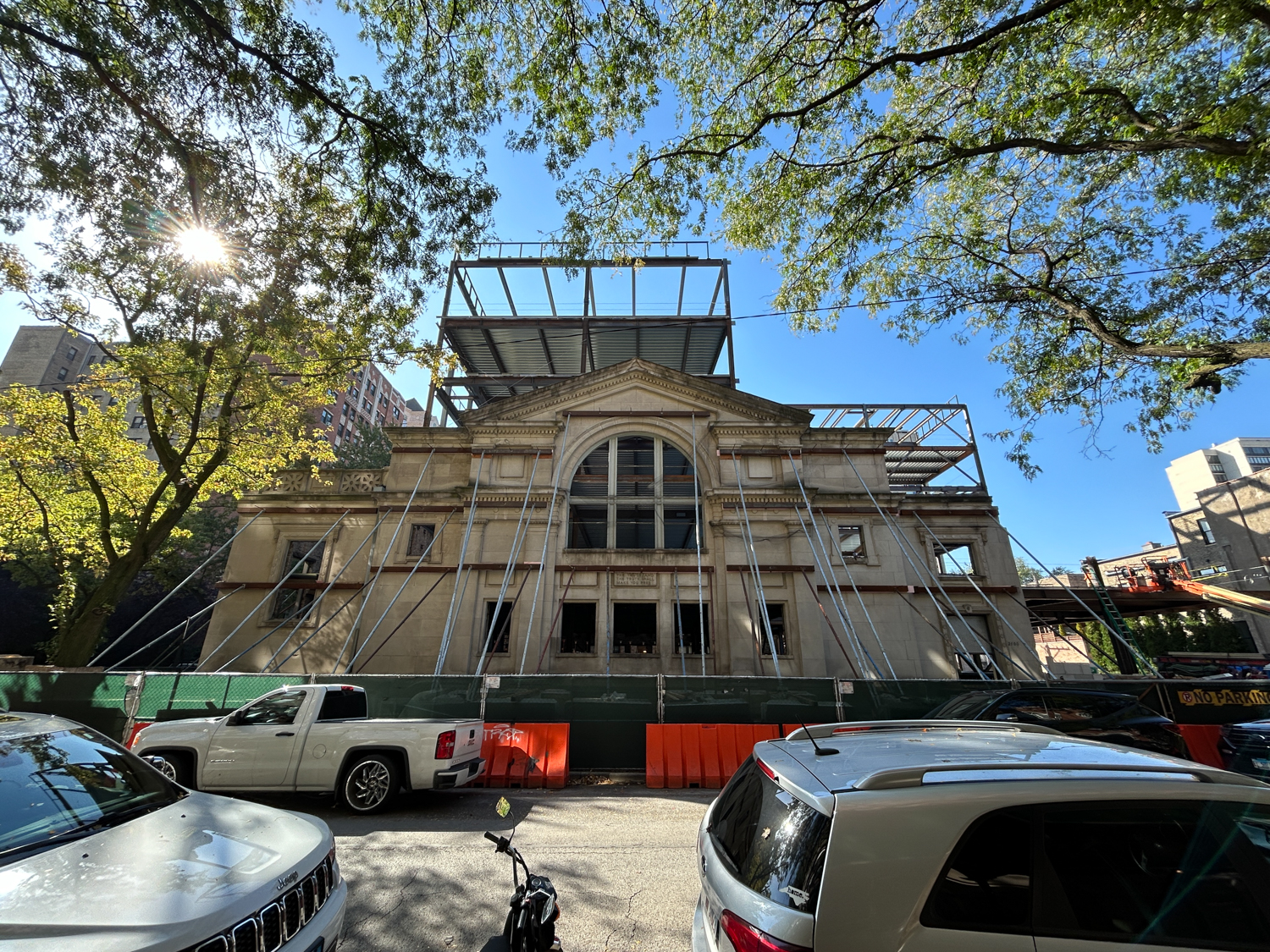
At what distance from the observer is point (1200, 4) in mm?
8102

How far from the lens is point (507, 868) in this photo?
5.71 m

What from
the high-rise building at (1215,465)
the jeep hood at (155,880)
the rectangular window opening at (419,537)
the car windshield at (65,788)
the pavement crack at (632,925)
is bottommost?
the pavement crack at (632,925)

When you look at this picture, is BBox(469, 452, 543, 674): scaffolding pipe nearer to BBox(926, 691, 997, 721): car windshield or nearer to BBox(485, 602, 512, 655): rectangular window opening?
BBox(485, 602, 512, 655): rectangular window opening

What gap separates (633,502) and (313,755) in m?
12.9

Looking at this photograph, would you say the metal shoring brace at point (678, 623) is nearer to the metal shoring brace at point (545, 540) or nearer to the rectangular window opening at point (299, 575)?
the metal shoring brace at point (545, 540)

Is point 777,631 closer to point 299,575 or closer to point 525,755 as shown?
point 525,755

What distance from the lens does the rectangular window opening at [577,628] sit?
17.6 m

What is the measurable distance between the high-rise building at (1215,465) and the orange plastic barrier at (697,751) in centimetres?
7353

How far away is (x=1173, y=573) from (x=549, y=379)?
117 feet

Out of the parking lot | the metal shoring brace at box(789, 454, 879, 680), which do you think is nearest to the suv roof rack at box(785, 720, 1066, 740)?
the parking lot

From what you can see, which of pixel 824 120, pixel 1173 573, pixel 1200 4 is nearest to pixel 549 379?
pixel 824 120

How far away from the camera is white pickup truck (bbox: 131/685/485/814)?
7828 mm

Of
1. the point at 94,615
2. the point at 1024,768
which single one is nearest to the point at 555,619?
the point at 94,615

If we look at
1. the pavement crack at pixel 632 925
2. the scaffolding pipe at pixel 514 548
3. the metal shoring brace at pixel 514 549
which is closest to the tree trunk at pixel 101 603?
the scaffolding pipe at pixel 514 548
